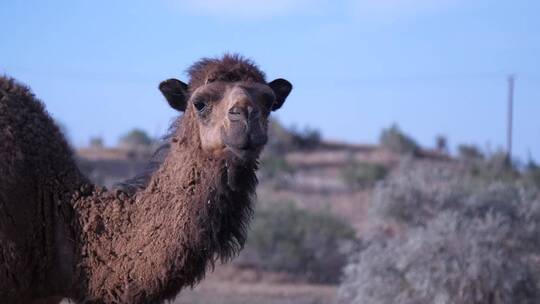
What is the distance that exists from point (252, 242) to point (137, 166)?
20666 mm

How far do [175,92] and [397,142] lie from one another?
151 feet

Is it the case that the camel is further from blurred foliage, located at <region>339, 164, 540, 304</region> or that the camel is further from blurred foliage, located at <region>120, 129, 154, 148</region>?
blurred foliage, located at <region>120, 129, 154, 148</region>

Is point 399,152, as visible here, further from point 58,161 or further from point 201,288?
point 58,161

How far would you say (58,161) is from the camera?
715 cm

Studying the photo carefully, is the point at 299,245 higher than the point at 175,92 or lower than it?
lower

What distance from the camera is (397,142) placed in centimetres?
5234

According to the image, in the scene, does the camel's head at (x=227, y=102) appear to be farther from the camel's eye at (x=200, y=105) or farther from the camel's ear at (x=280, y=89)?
the camel's ear at (x=280, y=89)

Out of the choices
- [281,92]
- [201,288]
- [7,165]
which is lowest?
[201,288]

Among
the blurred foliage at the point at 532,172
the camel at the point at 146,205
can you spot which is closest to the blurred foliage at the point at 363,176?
the blurred foliage at the point at 532,172

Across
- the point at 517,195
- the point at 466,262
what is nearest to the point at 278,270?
the point at 517,195

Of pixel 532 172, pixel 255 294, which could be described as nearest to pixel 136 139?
pixel 532 172

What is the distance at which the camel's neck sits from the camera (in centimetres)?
625

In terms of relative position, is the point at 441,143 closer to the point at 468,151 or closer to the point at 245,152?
the point at 468,151

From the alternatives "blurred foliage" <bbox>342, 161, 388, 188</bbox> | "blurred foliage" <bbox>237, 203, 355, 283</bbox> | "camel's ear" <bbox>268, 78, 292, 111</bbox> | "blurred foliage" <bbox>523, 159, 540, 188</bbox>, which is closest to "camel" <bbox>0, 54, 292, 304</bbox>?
"camel's ear" <bbox>268, 78, 292, 111</bbox>
